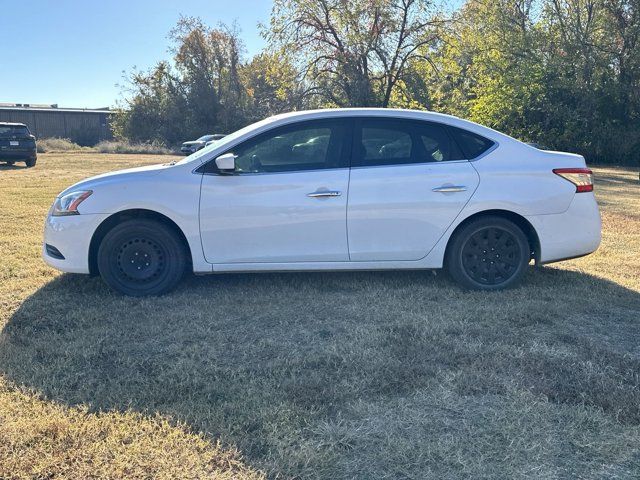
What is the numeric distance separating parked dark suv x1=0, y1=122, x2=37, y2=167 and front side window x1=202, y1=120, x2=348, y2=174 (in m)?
18.6

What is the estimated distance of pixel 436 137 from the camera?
504 centimetres

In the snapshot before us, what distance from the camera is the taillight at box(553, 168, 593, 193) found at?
498cm

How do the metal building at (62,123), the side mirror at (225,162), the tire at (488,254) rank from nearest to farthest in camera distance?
the side mirror at (225,162) → the tire at (488,254) → the metal building at (62,123)

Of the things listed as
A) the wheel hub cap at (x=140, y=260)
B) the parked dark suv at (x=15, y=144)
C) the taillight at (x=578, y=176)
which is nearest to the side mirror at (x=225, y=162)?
the wheel hub cap at (x=140, y=260)

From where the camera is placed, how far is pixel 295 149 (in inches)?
194

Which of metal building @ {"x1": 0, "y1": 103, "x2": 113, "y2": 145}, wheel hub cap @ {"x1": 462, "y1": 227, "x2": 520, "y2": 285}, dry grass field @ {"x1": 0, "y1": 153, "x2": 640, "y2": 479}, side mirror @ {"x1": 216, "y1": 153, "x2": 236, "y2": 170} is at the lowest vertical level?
dry grass field @ {"x1": 0, "y1": 153, "x2": 640, "y2": 479}

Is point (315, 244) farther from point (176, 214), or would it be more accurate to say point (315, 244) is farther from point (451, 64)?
point (451, 64)

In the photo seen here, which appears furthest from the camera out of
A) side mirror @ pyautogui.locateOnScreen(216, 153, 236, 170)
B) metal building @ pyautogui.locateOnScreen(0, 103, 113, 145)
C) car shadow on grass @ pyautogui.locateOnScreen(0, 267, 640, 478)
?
metal building @ pyautogui.locateOnScreen(0, 103, 113, 145)

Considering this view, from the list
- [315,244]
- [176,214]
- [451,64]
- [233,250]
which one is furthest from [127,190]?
[451,64]

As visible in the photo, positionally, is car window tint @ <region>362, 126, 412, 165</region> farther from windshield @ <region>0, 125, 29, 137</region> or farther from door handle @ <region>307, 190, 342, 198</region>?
windshield @ <region>0, 125, 29, 137</region>

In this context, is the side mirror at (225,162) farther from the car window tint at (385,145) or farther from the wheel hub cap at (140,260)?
the car window tint at (385,145)

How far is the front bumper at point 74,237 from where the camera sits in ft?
15.6

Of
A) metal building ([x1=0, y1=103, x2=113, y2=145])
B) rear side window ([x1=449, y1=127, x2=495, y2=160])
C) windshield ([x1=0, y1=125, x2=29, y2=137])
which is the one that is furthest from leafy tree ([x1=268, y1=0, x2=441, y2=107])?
metal building ([x1=0, y1=103, x2=113, y2=145])

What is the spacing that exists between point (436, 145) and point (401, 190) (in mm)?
573
